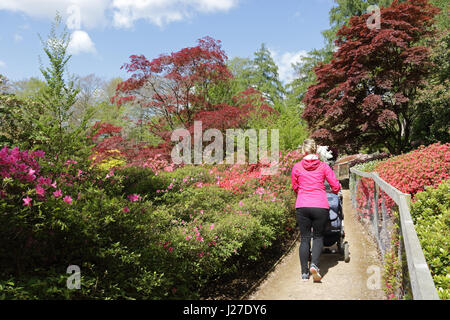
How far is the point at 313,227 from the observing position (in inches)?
156

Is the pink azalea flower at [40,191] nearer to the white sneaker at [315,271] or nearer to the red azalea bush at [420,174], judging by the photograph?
the white sneaker at [315,271]

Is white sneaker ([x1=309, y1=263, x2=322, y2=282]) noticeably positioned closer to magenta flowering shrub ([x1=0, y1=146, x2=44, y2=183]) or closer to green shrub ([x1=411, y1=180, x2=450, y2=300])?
green shrub ([x1=411, y1=180, x2=450, y2=300])

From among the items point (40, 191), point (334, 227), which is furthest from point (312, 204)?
point (40, 191)

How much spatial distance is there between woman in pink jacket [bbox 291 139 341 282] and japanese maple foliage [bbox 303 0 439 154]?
337 inches

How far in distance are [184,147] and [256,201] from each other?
6.58 m

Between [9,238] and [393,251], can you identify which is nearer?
[9,238]

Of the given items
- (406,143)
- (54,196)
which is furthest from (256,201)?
(406,143)

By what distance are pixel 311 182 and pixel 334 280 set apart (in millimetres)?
1402

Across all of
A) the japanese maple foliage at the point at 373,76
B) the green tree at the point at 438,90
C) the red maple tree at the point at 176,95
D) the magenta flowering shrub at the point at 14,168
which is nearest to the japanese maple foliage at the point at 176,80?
the red maple tree at the point at 176,95

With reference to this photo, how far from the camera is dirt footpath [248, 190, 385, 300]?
12.5 ft

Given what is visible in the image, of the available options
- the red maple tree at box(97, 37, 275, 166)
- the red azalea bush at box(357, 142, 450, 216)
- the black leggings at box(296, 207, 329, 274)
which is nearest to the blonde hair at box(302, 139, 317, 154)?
the black leggings at box(296, 207, 329, 274)

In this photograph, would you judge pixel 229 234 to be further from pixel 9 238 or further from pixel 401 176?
pixel 401 176

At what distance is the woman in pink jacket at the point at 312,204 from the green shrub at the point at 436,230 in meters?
1.06
